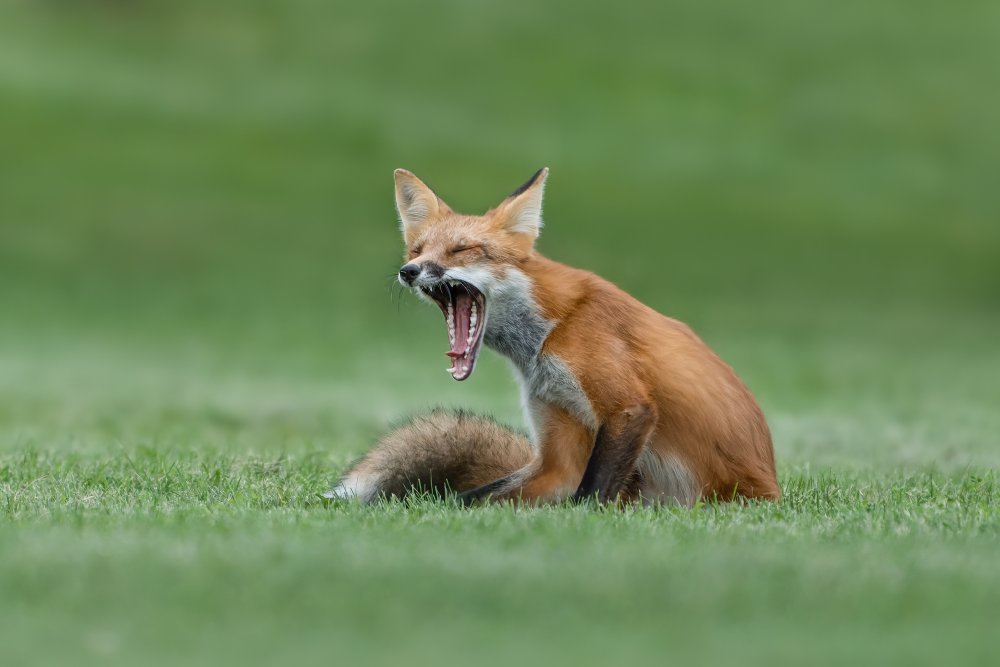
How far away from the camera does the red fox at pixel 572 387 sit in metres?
6.49

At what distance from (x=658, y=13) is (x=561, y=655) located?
29.5 m

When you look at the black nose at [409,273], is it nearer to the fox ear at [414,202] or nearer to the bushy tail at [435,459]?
the fox ear at [414,202]

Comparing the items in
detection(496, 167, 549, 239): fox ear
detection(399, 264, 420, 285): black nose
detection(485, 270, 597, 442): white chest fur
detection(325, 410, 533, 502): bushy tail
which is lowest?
detection(325, 410, 533, 502): bushy tail

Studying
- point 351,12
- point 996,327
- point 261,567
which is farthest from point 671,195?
point 261,567

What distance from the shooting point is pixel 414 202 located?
7266mm

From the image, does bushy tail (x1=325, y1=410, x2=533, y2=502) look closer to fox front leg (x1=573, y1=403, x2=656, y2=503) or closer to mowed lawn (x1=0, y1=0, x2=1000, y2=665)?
mowed lawn (x1=0, y1=0, x2=1000, y2=665)

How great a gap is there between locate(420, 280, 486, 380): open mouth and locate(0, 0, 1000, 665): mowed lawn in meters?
0.73

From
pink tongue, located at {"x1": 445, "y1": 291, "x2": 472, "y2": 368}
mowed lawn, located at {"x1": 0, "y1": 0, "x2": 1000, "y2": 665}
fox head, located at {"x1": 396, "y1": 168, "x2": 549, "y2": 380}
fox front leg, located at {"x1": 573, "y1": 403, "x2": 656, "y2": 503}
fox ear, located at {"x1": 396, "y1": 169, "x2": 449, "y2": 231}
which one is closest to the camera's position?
mowed lawn, located at {"x1": 0, "y1": 0, "x2": 1000, "y2": 665}

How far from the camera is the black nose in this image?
21.2 ft

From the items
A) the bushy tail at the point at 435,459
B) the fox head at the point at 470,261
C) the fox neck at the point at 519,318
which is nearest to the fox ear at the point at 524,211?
the fox head at the point at 470,261

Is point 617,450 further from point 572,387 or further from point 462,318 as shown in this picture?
point 462,318

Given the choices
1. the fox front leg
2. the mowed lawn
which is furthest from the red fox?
the mowed lawn

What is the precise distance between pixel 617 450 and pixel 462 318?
1.01 m

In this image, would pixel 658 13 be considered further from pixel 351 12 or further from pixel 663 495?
pixel 663 495
